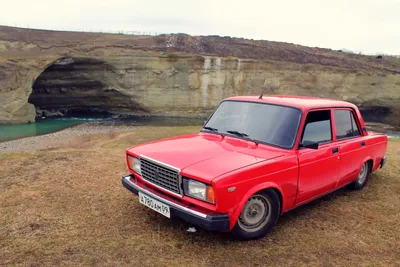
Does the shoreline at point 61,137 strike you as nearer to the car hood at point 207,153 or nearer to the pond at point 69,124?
the pond at point 69,124

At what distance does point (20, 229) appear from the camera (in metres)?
4.02

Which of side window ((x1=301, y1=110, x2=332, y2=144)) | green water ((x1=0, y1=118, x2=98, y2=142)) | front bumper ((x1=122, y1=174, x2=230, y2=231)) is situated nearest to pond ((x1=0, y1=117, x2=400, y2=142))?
green water ((x1=0, y1=118, x2=98, y2=142))

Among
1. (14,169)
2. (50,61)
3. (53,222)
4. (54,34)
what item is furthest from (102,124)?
(53,222)

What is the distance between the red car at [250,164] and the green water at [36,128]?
49.8 ft

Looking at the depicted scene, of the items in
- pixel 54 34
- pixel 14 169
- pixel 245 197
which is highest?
pixel 54 34

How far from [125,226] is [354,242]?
288 cm

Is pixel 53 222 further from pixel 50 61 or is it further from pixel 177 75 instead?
pixel 177 75

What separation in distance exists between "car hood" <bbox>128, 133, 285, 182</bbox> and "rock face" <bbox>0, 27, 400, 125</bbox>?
20790mm

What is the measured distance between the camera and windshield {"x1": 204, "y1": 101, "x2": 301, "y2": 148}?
4.17 meters

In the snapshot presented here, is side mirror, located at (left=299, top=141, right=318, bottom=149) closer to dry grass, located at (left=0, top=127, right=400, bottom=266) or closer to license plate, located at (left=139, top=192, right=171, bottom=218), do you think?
dry grass, located at (left=0, top=127, right=400, bottom=266)

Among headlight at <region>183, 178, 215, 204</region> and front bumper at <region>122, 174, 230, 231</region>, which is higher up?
headlight at <region>183, 178, 215, 204</region>

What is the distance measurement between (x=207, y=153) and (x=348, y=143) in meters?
2.46

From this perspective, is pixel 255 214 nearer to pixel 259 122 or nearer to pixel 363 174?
pixel 259 122

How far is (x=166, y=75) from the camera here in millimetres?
26812
